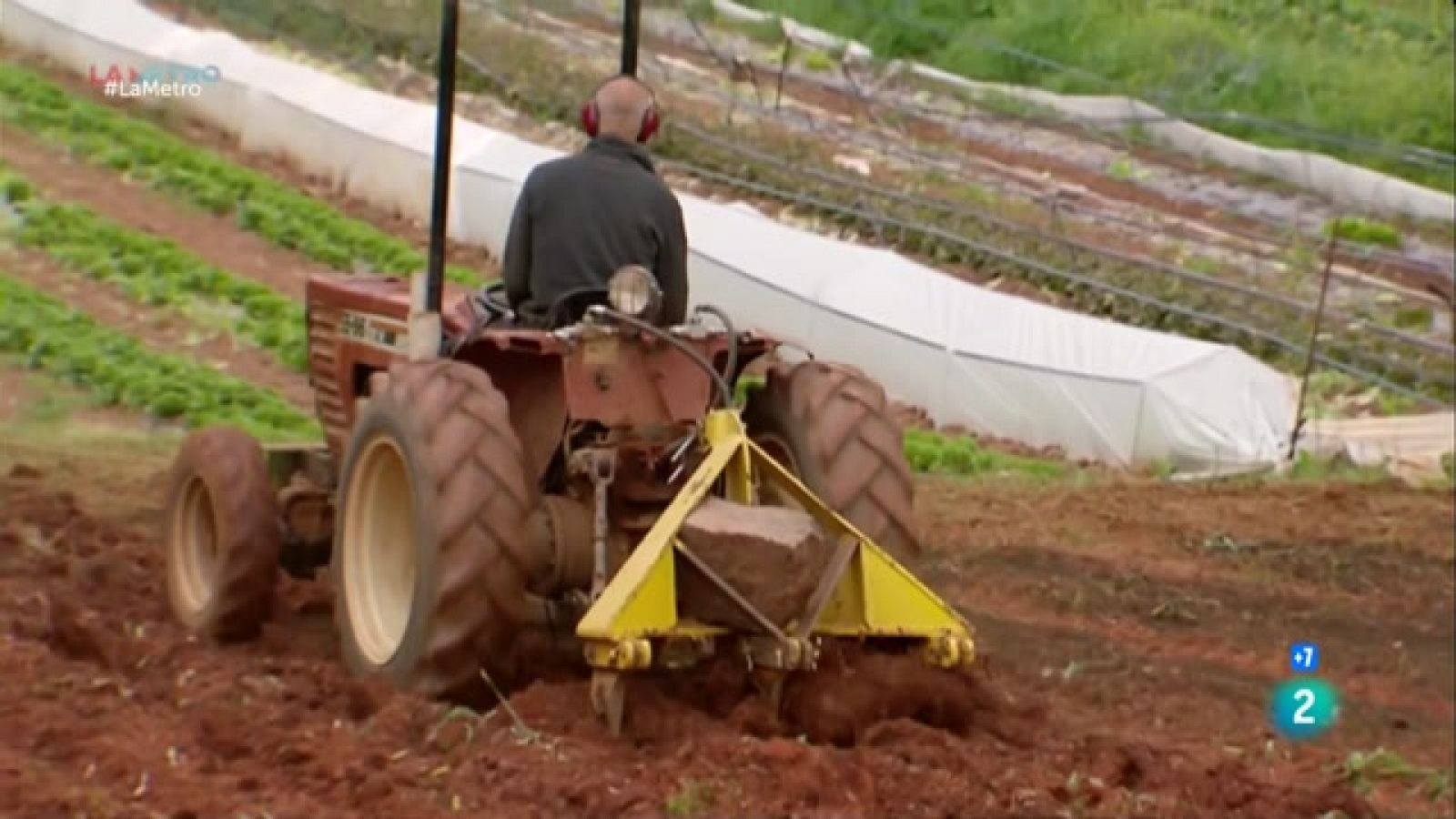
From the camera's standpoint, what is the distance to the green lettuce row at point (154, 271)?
53.0 ft

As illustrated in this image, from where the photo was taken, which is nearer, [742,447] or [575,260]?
[742,447]

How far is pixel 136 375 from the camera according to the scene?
14.0m

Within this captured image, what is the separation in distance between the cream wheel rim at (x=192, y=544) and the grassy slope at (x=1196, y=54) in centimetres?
2076

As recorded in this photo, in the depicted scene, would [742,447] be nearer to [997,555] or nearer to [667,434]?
[667,434]

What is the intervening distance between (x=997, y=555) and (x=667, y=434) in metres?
4.42

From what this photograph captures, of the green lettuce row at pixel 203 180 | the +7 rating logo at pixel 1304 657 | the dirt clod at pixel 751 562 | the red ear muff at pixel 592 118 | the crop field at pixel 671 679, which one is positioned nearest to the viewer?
the crop field at pixel 671 679

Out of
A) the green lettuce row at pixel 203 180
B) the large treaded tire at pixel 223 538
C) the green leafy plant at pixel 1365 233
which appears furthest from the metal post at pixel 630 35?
the green leafy plant at pixel 1365 233

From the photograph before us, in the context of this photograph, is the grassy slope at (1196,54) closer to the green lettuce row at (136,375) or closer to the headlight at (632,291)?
the green lettuce row at (136,375)

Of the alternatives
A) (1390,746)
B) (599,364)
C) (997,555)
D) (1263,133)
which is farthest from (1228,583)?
(1263,133)

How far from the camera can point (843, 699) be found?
6859mm

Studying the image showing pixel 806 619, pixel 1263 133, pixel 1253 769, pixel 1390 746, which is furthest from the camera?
pixel 1263 133

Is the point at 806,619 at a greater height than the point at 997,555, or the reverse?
the point at 806,619

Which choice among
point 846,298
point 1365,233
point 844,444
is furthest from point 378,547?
point 1365,233

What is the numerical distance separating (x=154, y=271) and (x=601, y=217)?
32.6 feet
